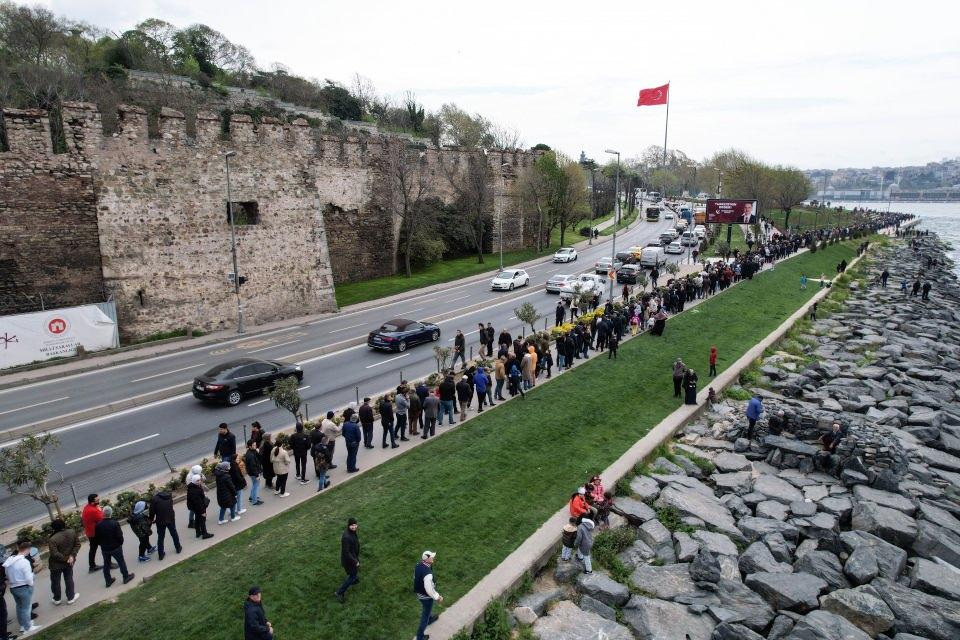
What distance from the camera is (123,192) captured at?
2683cm

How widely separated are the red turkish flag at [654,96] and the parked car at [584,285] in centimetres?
1295

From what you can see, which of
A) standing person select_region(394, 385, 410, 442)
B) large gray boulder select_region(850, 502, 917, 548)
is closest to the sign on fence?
standing person select_region(394, 385, 410, 442)

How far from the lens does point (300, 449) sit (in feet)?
43.2

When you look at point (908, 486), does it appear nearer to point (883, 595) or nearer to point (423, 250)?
point (883, 595)

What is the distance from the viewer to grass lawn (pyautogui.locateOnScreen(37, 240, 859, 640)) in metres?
9.08

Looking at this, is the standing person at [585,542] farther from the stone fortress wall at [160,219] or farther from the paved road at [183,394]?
the stone fortress wall at [160,219]

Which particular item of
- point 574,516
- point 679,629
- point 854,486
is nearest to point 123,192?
point 574,516

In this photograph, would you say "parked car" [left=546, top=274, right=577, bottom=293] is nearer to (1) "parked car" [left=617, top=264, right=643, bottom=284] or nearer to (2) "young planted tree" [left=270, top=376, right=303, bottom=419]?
(1) "parked car" [left=617, top=264, right=643, bottom=284]

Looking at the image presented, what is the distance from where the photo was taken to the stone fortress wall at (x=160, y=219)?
976 inches

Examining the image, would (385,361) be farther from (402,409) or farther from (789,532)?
(789,532)

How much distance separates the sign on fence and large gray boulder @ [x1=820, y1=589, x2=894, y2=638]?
1070 inches

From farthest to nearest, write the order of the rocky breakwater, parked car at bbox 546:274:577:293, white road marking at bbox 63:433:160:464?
parked car at bbox 546:274:577:293, white road marking at bbox 63:433:160:464, the rocky breakwater

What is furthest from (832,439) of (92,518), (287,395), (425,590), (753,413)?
(92,518)

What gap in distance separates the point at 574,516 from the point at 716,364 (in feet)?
49.3
